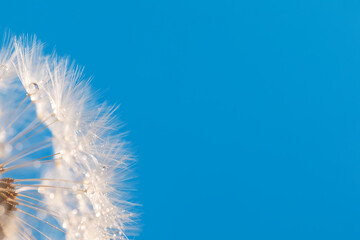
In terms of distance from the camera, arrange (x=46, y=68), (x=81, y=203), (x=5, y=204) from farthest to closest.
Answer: (x=46, y=68) → (x=81, y=203) → (x=5, y=204)

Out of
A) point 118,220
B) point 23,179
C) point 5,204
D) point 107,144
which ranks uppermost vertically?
point 107,144

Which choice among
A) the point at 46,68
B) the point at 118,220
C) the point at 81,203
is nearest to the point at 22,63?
the point at 46,68

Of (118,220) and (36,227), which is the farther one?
(118,220)

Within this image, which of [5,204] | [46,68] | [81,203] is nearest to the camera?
[5,204]

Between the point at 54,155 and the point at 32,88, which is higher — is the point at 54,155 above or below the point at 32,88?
below

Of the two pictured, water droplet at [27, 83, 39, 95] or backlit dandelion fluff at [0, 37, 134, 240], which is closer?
backlit dandelion fluff at [0, 37, 134, 240]

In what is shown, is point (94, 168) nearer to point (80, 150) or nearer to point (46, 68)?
point (80, 150)

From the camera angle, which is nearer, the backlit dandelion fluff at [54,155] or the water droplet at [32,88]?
the backlit dandelion fluff at [54,155]

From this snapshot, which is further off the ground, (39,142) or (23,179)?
(39,142)
